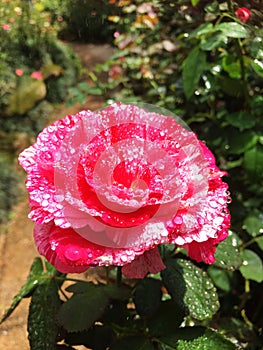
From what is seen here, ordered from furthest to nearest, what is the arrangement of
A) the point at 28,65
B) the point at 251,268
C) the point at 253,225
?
1. the point at 28,65
2. the point at 253,225
3. the point at 251,268

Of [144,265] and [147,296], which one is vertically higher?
[144,265]

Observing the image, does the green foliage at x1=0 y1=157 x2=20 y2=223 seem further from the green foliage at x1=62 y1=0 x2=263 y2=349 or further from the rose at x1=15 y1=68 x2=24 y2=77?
the green foliage at x1=62 y1=0 x2=263 y2=349

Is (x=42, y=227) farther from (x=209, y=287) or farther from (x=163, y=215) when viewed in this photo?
(x=209, y=287)

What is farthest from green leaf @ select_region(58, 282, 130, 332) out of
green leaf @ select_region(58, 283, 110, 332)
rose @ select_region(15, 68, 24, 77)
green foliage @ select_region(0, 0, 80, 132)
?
rose @ select_region(15, 68, 24, 77)

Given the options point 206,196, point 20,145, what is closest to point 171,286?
point 206,196

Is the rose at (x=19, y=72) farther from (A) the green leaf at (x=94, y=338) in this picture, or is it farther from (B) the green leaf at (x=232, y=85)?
(A) the green leaf at (x=94, y=338)

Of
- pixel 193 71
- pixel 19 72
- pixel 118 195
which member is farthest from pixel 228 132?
pixel 19 72

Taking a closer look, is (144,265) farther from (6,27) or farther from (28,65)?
(28,65)

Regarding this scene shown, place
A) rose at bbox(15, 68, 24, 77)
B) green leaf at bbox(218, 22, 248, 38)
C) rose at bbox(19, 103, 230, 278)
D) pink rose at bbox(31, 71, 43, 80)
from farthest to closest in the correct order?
pink rose at bbox(31, 71, 43, 80) → rose at bbox(15, 68, 24, 77) → green leaf at bbox(218, 22, 248, 38) → rose at bbox(19, 103, 230, 278)
